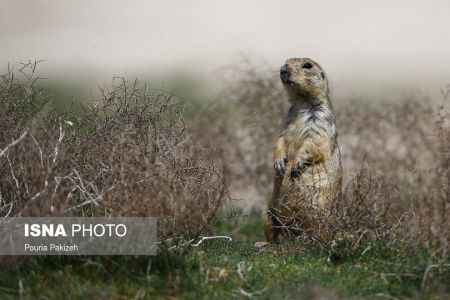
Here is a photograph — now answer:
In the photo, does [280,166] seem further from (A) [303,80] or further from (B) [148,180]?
(B) [148,180]

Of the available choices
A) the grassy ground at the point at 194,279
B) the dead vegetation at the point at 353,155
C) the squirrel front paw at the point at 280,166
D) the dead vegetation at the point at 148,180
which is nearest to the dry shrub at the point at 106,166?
the dead vegetation at the point at 148,180

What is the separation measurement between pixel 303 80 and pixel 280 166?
1.27 meters

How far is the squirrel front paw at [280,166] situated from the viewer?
12.6m

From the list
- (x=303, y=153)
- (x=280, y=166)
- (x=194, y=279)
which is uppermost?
(x=303, y=153)

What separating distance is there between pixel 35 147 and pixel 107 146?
34.2 inches

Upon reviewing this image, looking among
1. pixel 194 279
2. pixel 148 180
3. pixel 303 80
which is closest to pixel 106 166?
pixel 148 180

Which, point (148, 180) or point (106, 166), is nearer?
point (148, 180)

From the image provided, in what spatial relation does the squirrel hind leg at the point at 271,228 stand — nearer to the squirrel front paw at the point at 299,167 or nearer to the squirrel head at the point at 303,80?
the squirrel front paw at the point at 299,167

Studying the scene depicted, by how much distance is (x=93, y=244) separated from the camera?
30.8 ft

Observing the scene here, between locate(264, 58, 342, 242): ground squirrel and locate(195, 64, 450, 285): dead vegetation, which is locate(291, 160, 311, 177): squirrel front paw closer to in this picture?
locate(264, 58, 342, 242): ground squirrel

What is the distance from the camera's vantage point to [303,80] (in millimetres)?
12797

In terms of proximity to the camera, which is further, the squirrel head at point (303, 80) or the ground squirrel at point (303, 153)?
the squirrel head at point (303, 80)

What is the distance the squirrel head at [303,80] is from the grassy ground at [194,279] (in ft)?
11.5

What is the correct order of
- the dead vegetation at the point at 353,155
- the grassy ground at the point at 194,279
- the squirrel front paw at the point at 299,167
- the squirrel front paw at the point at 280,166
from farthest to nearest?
the squirrel front paw at the point at 280,166
the squirrel front paw at the point at 299,167
the dead vegetation at the point at 353,155
the grassy ground at the point at 194,279
